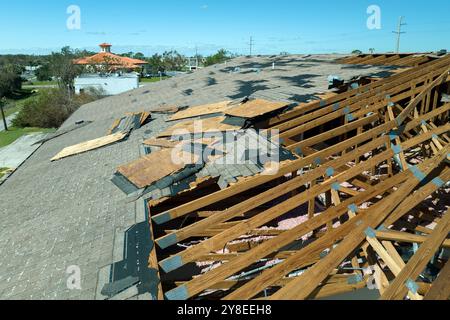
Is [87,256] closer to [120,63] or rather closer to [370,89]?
[370,89]

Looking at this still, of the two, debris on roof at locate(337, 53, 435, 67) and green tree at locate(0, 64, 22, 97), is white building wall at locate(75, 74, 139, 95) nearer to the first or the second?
green tree at locate(0, 64, 22, 97)

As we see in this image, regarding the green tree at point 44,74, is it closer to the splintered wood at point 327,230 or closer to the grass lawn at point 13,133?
the grass lawn at point 13,133

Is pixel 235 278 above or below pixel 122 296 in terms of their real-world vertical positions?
below

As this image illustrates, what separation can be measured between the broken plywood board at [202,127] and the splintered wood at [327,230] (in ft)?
3.97

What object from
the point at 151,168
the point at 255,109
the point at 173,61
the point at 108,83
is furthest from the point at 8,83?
the point at 151,168

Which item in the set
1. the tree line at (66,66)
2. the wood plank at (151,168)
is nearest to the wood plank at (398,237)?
the wood plank at (151,168)

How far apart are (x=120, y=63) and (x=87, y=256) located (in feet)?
321

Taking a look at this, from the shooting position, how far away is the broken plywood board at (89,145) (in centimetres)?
1352

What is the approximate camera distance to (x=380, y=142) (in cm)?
796

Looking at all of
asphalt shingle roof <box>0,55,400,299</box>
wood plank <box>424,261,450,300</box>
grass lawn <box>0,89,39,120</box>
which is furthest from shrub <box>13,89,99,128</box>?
wood plank <box>424,261,450,300</box>

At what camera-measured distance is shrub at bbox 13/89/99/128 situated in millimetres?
45469

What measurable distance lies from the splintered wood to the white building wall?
52621mm
